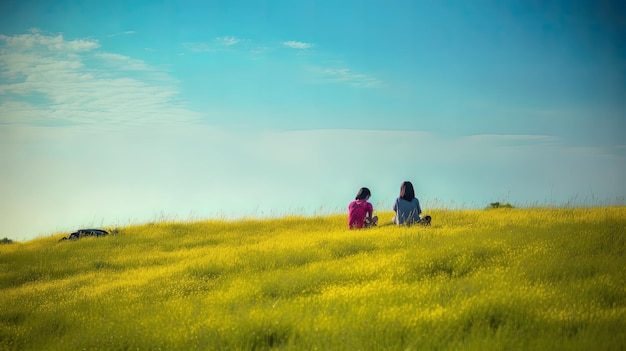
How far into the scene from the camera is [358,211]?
1870cm

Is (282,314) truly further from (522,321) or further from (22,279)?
(22,279)

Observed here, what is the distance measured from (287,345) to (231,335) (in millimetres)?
1040

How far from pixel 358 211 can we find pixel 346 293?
8750mm

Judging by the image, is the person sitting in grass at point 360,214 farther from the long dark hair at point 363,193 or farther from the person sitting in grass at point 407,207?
the person sitting in grass at point 407,207

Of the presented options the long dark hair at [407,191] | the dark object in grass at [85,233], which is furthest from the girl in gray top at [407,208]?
the dark object in grass at [85,233]

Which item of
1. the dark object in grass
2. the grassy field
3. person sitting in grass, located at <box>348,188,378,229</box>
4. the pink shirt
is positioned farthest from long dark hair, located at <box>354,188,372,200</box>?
the dark object in grass

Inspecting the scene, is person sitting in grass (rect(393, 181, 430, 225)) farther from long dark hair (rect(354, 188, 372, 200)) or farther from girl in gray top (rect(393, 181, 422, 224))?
long dark hair (rect(354, 188, 372, 200))

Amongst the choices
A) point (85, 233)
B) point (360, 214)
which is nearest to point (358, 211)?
point (360, 214)

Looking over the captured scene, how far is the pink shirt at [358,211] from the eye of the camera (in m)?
18.5

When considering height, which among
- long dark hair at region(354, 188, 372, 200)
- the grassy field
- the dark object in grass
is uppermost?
long dark hair at region(354, 188, 372, 200)

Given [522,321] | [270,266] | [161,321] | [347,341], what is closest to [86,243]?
[270,266]

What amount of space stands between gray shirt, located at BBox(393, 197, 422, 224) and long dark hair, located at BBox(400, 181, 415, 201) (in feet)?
0.63

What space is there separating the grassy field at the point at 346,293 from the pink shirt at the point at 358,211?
1.79 m

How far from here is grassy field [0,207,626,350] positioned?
8.02 m
